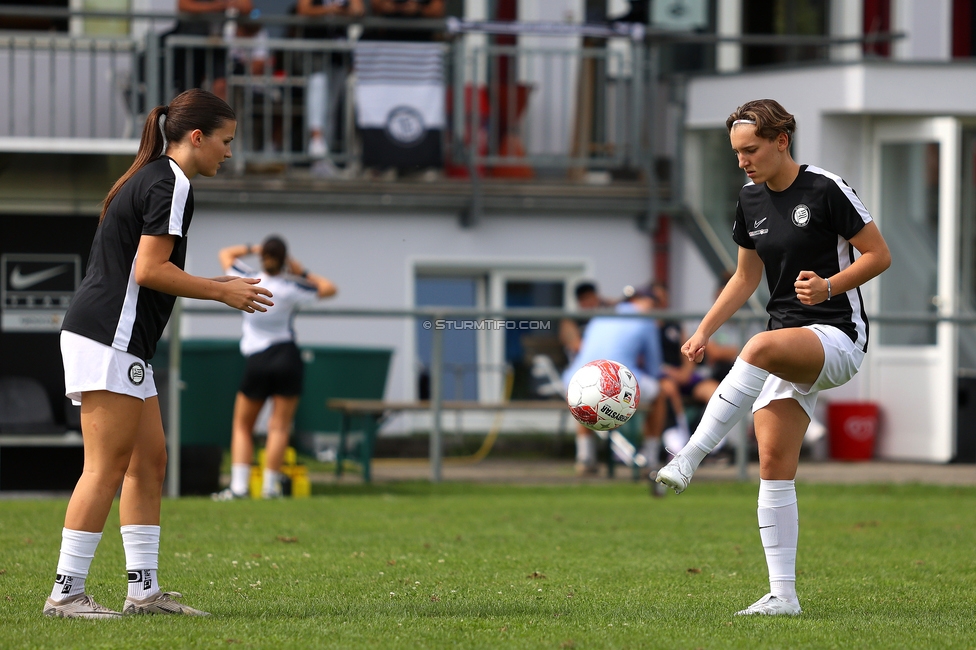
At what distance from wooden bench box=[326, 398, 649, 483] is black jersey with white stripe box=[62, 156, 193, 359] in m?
7.68

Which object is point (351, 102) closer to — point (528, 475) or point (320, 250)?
point (320, 250)

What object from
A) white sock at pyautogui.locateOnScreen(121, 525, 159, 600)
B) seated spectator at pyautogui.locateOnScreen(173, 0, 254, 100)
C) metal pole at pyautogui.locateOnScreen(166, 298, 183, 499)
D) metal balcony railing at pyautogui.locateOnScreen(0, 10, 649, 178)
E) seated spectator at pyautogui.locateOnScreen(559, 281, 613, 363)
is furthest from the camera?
seated spectator at pyautogui.locateOnScreen(173, 0, 254, 100)

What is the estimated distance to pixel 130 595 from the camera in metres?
5.61

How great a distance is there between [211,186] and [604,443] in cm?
548

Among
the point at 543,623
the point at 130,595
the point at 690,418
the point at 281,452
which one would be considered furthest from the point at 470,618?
the point at 690,418

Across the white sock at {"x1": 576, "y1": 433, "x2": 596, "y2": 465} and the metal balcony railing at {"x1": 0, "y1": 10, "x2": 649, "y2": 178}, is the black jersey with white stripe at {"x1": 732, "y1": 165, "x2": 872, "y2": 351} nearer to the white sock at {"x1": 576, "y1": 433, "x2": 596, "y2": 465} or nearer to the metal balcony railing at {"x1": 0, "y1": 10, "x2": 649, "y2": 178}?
the metal balcony railing at {"x1": 0, "y1": 10, "x2": 649, "y2": 178}

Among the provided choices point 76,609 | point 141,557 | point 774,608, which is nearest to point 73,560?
point 76,609

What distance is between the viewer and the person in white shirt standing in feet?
38.8

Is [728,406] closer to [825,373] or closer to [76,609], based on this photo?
[825,373]

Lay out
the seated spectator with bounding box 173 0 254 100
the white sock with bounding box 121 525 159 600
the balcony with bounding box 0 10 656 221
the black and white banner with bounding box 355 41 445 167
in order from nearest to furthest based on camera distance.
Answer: the white sock with bounding box 121 525 159 600, the balcony with bounding box 0 10 656 221, the seated spectator with bounding box 173 0 254 100, the black and white banner with bounding box 355 41 445 167

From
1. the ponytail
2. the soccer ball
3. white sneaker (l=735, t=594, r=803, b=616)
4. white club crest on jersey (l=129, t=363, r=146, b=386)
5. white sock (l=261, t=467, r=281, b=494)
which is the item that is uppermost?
the ponytail

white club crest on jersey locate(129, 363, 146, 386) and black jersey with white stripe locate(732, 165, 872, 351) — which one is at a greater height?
black jersey with white stripe locate(732, 165, 872, 351)

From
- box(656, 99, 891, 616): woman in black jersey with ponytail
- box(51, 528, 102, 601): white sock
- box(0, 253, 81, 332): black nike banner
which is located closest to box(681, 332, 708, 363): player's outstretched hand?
box(656, 99, 891, 616): woman in black jersey with ponytail

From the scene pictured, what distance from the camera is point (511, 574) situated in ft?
23.6
